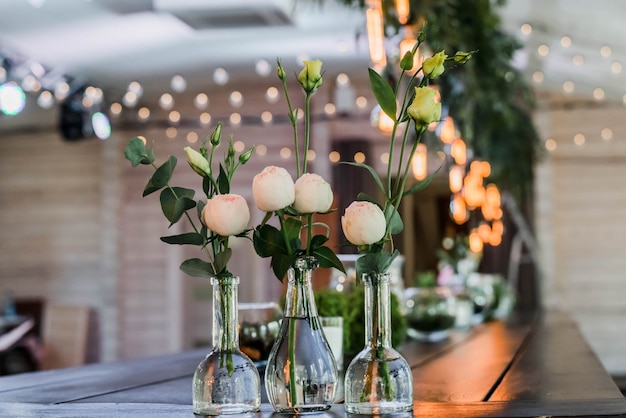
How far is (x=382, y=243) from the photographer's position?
143 centimetres

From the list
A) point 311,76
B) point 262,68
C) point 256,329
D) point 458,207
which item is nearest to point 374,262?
point 311,76

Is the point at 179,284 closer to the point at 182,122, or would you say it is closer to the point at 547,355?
the point at 182,122

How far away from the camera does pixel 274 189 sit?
4.45 feet

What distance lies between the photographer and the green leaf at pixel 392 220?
57.9 inches

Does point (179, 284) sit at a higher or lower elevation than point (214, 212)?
lower

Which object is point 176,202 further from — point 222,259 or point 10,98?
point 10,98

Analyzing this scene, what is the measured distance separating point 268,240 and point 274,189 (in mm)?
112

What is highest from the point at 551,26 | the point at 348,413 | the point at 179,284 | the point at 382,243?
the point at 551,26

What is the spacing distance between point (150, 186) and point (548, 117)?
887cm

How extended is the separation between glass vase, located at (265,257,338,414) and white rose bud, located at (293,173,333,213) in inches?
3.8

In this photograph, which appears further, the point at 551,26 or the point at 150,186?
the point at 551,26

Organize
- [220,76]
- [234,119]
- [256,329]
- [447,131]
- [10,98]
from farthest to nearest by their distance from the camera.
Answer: [234,119]
[220,76]
[10,98]
[447,131]
[256,329]

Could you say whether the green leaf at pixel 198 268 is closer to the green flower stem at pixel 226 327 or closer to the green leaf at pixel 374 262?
the green flower stem at pixel 226 327

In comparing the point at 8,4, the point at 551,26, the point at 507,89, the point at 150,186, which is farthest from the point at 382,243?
the point at 551,26
